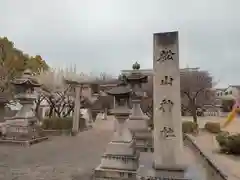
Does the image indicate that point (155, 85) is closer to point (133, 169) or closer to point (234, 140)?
point (133, 169)

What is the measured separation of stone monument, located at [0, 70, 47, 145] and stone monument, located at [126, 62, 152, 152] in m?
6.49

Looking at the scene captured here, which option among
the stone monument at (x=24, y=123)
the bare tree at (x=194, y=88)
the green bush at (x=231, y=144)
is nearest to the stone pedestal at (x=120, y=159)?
the green bush at (x=231, y=144)

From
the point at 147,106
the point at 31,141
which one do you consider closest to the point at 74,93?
the point at 31,141

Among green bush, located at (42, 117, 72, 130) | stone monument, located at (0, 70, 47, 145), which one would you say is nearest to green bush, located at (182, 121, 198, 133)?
green bush, located at (42, 117, 72, 130)

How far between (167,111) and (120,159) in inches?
98.6

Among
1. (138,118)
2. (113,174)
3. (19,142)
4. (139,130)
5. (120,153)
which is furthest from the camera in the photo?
(19,142)

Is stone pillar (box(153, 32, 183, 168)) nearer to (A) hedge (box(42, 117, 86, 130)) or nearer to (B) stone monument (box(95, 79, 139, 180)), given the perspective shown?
(B) stone monument (box(95, 79, 139, 180))

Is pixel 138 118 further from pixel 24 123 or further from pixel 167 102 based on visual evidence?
pixel 24 123

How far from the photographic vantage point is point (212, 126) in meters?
19.9

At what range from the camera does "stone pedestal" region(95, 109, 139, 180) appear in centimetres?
697

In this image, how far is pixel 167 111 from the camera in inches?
237

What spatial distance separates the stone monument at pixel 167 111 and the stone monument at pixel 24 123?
9736mm

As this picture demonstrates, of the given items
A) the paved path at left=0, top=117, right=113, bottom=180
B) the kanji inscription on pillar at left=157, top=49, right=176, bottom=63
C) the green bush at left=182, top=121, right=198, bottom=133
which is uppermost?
the kanji inscription on pillar at left=157, top=49, right=176, bottom=63

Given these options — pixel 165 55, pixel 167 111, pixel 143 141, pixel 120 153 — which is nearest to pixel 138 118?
pixel 143 141
